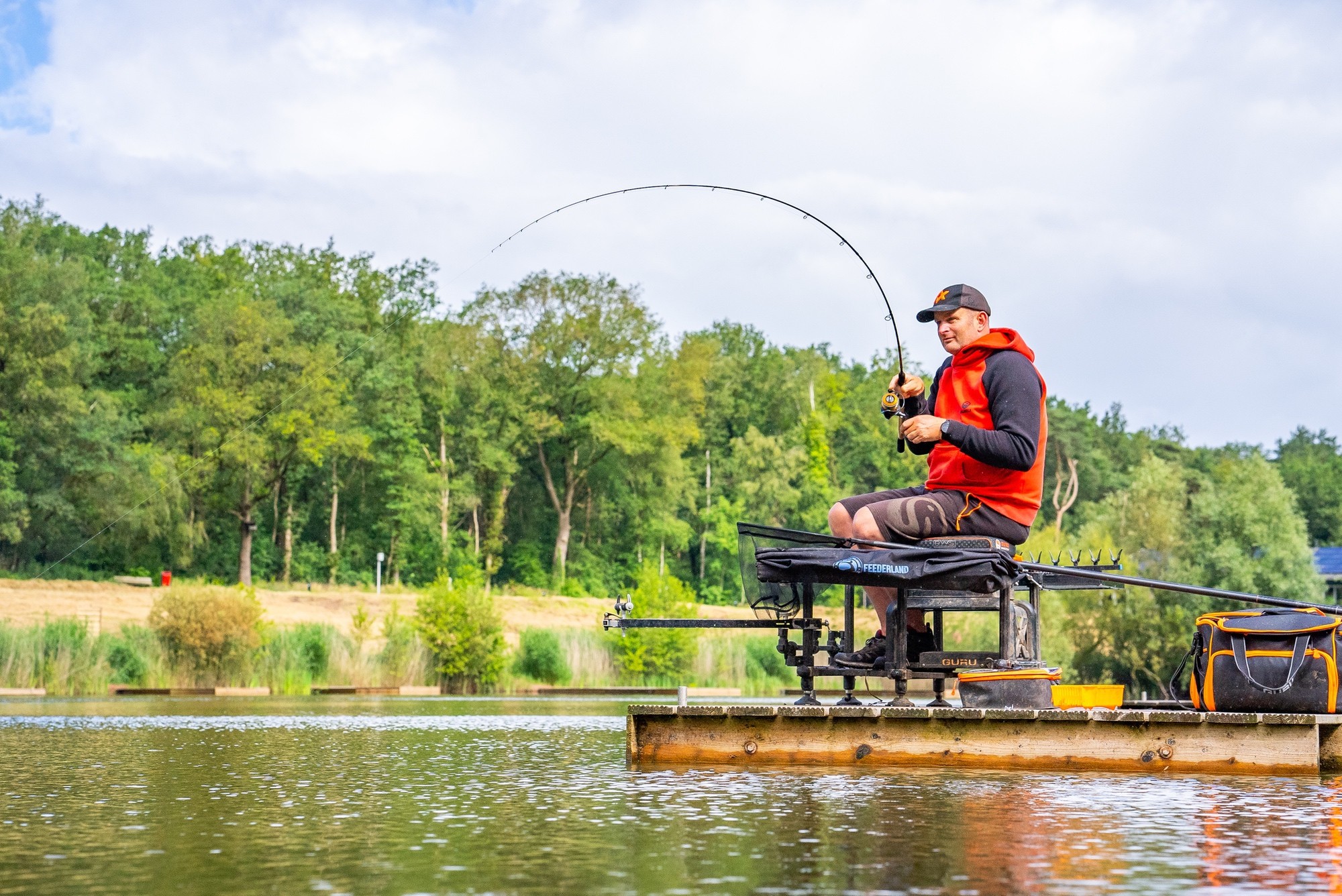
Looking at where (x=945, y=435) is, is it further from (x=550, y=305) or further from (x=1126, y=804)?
(x=550, y=305)

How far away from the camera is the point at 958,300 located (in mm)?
9508

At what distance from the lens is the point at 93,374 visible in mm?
62875

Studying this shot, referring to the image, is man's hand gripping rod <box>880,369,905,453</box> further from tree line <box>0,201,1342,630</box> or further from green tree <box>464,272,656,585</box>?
green tree <box>464,272,656,585</box>

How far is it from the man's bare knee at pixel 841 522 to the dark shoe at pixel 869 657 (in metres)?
0.64

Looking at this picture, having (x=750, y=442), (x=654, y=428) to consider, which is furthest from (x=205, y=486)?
(x=750, y=442)

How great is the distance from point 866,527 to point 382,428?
2393 inches

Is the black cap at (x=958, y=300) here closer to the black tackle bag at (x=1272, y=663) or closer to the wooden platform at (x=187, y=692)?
the black tackle bag at (x=1272, y=663)

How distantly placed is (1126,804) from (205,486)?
5762 centimetres

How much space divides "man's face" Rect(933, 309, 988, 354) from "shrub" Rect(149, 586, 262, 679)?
23687 millimetres

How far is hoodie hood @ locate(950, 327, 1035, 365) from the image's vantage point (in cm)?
921

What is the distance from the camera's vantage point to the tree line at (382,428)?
2238 inches

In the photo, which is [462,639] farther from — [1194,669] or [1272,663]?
[1272,663]

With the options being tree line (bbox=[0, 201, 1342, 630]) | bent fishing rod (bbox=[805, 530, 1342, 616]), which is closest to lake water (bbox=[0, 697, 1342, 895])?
bent fishing rod (bbox=[805, 530, 1342, 616])

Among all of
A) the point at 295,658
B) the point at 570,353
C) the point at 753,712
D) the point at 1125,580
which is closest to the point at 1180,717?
the point at 1125,580
